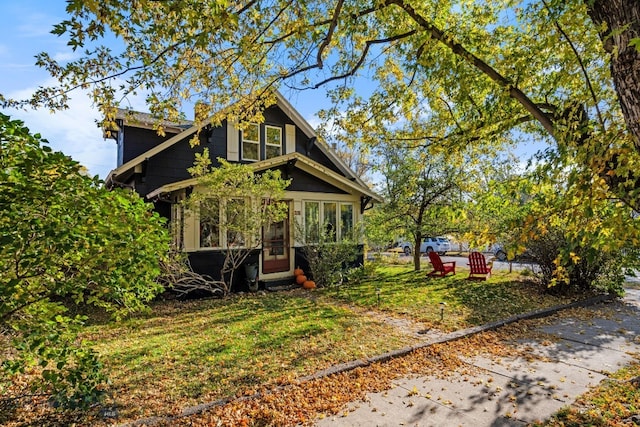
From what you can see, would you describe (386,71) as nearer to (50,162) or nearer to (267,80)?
(267,80)

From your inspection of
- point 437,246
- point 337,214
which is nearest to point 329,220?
point 337,214

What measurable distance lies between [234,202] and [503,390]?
23.9ft

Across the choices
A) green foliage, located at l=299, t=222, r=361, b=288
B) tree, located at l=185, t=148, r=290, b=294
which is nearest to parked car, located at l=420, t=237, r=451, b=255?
green foliage, located at l=299, t=222, r=361, b=288

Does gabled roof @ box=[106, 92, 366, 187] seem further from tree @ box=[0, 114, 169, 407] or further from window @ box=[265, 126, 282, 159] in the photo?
tree @ box=[0, 114, 169, 407]

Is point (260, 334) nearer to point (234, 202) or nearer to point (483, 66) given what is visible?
point (234, 202)

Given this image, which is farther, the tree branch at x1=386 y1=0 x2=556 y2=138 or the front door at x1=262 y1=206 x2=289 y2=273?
the front door at x1=262 y1=206 x2=289 y2=273

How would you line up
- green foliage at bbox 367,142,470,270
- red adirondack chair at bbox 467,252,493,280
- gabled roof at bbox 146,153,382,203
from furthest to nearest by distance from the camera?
green foliage at bbox 367,142,470,270, red adirondack chair at bbox 467,252,493,280, gabled roof at bbox 146,153,382,203

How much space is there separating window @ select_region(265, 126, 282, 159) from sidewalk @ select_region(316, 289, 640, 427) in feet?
33.3

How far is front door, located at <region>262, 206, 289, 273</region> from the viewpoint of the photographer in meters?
12.0

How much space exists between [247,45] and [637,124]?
14.0 ft

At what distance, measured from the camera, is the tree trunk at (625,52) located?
7.76ft

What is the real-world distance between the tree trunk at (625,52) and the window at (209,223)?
27.9ft

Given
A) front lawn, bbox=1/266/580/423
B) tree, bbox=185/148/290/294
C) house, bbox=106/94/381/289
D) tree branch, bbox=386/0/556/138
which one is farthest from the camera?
house, bbox=106/94/381/289

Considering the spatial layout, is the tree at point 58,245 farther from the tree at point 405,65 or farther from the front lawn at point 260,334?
the tree at point 405,65
